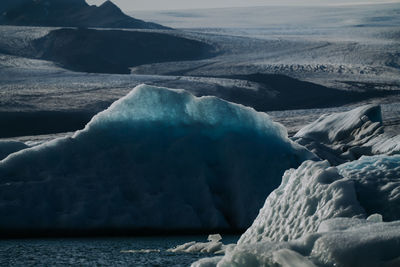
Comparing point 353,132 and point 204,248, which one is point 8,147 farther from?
point 353,132

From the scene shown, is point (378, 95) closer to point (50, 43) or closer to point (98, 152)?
point (50, 43)

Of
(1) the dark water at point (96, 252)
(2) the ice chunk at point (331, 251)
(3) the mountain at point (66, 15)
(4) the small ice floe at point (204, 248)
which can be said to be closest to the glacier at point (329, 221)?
(2) the ice chunk at point (331, 251)

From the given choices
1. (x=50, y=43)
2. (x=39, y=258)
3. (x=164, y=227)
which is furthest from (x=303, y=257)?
(x=50, y=43)

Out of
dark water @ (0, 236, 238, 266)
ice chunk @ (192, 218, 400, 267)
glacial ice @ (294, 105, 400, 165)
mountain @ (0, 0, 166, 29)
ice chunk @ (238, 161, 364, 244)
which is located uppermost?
mountain @ (0, 0, 166, 29)

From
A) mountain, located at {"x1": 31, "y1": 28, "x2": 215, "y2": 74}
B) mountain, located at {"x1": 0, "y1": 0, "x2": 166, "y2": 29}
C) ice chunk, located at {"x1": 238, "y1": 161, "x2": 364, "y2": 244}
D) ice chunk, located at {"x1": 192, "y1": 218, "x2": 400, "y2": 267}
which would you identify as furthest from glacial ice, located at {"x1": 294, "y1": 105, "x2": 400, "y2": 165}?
mountain, located at {"x1": 0, "y1": 0, "x2": 166, "y2": 29}

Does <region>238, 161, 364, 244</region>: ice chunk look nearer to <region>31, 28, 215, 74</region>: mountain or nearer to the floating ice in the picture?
the floating ice

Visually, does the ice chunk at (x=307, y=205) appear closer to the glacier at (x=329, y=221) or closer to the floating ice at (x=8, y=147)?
the glacier at (x=329, y=221)
